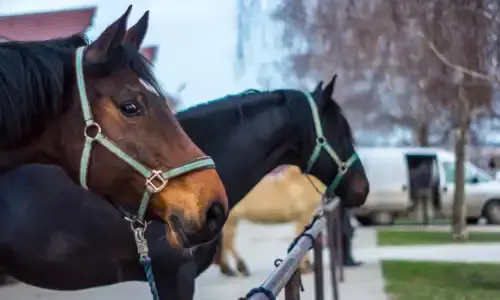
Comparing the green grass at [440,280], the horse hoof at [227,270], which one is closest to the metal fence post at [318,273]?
the green grass at [440,280]

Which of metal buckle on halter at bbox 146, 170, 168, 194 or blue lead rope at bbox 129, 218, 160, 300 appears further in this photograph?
blue lead rope at bbox 129, 218, 160, 300

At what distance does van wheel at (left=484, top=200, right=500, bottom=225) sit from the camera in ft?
76.4

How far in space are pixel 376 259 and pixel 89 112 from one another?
36.2 feet

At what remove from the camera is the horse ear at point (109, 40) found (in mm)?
2559

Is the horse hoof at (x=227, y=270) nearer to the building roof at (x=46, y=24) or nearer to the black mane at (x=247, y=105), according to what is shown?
the building roof at (x=46, y=24)

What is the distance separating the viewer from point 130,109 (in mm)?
2537

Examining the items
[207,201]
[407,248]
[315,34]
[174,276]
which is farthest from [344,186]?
[315,34]

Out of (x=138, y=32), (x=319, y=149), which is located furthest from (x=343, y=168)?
(x=138, y=32)

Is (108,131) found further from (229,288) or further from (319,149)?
(229,288)

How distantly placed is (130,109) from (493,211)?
72.7ft

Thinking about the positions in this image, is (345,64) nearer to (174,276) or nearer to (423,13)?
(423,13)

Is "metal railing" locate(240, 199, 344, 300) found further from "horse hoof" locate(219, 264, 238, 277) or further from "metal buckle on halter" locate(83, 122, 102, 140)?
"horse hoof" locate(219, 264, 238, 277)

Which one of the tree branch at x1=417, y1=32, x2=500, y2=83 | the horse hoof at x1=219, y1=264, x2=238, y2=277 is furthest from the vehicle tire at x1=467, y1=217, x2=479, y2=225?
the tree branch at x1=417, y1=32, x2=500, y2=83

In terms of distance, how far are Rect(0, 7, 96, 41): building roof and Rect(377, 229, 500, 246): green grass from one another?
7.49 metres
